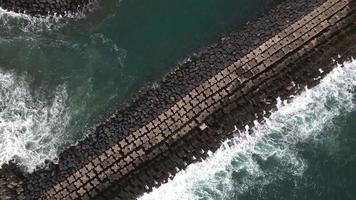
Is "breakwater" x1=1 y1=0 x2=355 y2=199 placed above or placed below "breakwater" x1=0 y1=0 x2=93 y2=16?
below

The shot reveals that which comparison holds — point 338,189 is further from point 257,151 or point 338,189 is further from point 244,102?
point 244,102

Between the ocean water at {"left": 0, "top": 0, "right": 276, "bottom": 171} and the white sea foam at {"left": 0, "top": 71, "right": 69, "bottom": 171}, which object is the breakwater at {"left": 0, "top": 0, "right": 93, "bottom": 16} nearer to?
the ocean water at {"left": 0, "top": 0, "right": 276, "bottom": 171}

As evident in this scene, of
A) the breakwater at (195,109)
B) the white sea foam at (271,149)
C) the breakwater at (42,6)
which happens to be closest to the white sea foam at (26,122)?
the breakwater at (195,109)

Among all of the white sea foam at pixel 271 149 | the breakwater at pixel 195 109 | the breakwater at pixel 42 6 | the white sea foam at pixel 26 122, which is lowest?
the white sea foam at pixel 271 149

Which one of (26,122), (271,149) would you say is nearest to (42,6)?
(26,122)

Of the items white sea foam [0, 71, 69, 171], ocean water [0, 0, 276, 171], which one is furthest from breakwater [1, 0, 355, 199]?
white sea foam [0, 71, 69, 171]

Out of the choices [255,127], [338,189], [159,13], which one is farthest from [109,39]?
[338,189]

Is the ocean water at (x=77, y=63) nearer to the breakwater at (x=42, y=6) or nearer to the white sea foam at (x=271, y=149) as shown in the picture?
the breakwater at (x=42, y=6)
